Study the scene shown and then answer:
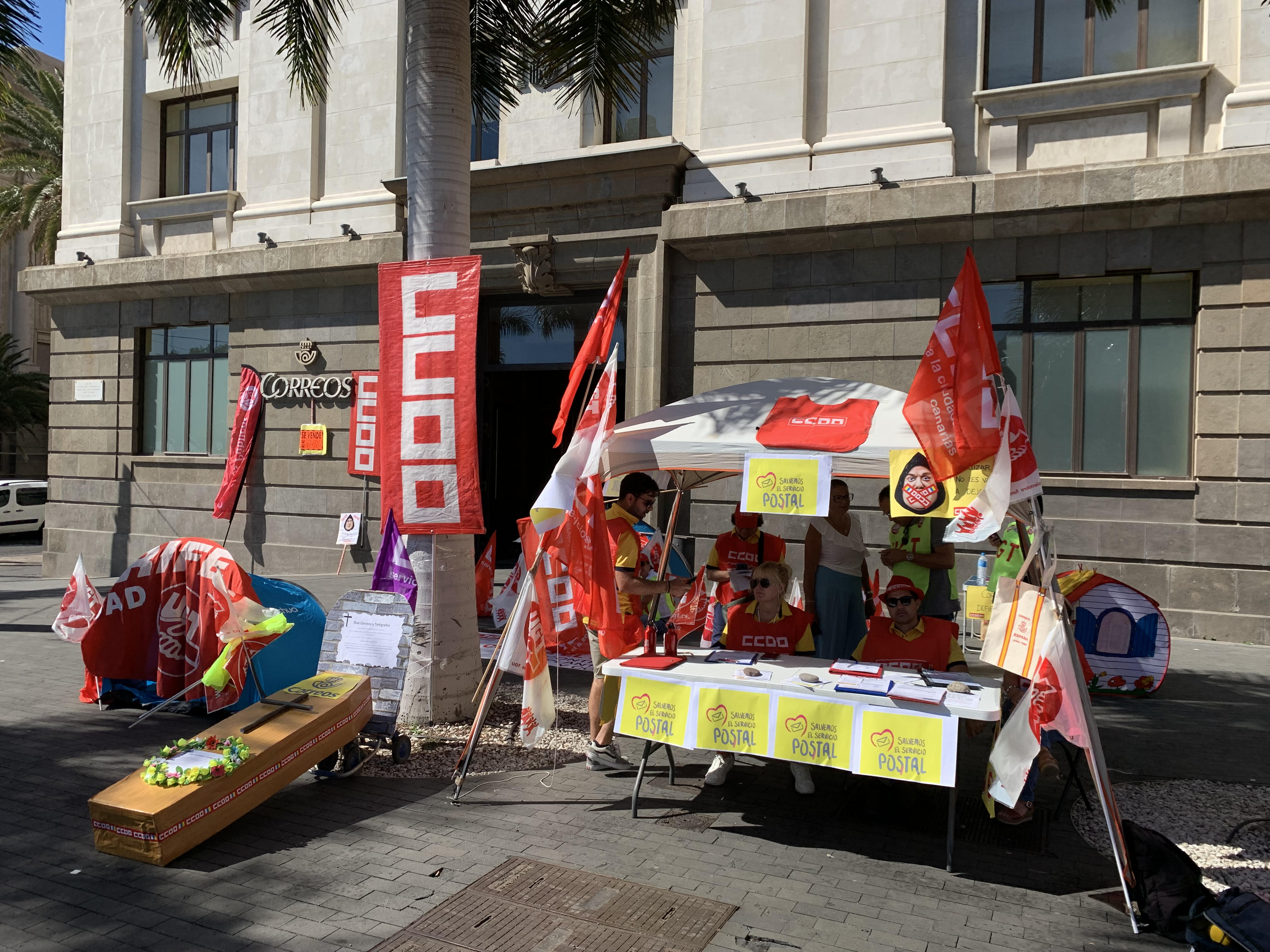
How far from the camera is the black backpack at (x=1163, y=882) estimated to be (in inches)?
165

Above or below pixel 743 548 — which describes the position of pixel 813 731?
below

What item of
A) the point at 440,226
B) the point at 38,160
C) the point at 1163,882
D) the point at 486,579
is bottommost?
the point at 1163,882

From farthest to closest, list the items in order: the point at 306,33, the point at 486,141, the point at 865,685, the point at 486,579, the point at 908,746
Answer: the point at 486,141, the point at 486,579, the point at 306,33, the point at 865,685, the point at 908,746

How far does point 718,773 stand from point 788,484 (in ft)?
6.50

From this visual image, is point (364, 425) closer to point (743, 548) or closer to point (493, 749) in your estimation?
point (743, 548)

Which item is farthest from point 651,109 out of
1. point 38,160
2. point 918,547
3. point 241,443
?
point 38,160

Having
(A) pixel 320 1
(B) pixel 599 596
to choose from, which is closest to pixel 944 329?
(B) pixel 599 596

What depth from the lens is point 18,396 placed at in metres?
36.2

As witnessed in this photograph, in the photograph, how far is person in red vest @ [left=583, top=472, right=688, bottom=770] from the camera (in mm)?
6293

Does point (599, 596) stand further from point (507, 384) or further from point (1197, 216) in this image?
point (507, 384)

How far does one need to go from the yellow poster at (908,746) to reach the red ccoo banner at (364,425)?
1238cm

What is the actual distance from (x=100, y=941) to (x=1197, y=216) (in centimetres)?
1256

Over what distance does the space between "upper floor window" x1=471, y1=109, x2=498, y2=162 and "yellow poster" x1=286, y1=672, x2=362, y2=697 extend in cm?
1138

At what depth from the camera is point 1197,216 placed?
36.2 ft
